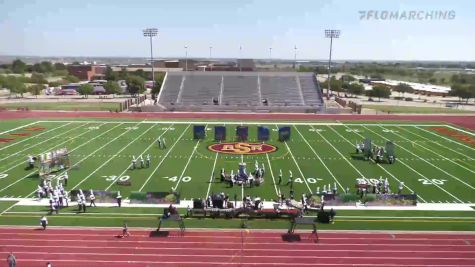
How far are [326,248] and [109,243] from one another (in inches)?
292

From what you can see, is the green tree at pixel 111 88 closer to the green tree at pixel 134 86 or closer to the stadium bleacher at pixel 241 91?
Answer: the green tree at pixel 134 86

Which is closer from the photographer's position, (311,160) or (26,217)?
(26,217)

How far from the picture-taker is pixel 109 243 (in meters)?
14.2

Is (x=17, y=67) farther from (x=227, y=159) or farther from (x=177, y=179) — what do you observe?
(x=177, y=179)

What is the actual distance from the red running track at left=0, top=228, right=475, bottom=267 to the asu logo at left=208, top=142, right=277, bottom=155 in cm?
1309

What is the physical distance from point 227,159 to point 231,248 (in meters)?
12.4

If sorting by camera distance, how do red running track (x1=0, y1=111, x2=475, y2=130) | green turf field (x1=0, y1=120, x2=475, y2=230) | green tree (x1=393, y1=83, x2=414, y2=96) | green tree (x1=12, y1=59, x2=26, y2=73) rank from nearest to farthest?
green turf field (x1=0, y1=120, x2=475, y2=230)
red running track (x1=0, y1=111, x2=475, y2=130)
green tree (x1=393, y1=83, x2=414, y2=96)
green tree (x1=12, y1=59, x2=26, y2=73)

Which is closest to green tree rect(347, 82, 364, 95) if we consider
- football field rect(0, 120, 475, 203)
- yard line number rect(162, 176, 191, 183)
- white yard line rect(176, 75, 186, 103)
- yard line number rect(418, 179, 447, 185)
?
white yard line rect(176, 75, 186, 103)

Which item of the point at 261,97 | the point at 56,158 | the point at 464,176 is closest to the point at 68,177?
the point at 56,158

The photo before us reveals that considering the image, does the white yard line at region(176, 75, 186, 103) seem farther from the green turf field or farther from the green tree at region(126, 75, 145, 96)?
the green turf field

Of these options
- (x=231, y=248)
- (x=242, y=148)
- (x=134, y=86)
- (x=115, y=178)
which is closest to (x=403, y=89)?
(x=134, y=86)

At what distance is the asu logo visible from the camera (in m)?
28.0

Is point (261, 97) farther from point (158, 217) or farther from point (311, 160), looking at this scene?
point (158, 217)

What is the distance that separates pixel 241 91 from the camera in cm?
6150
